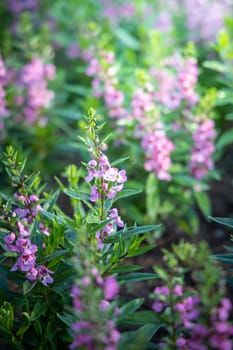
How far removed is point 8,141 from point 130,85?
3.75 ft

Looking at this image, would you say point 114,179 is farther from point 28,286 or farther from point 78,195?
point 28,286

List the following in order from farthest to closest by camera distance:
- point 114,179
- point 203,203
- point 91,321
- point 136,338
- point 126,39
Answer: point 126,39 → point 203,203 → point 114,179 → point 136,338 → point 91,321

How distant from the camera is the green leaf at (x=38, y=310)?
2316 millimetres

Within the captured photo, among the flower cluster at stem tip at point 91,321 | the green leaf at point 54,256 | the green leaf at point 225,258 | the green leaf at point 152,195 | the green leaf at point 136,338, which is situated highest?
the green leaf at point 152,195

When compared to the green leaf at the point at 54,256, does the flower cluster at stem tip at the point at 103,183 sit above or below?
above

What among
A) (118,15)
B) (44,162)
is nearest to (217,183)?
(44,162)

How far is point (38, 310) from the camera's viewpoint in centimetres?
236

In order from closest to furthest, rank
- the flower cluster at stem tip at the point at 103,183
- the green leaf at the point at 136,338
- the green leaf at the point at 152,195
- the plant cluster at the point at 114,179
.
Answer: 1. the green leaf at the point at 136,338
2. the plant cluster at the point at 114,179
3. the flower cluster at stem tip at the point at 103,183
4. the green leaf at the point at 152,195

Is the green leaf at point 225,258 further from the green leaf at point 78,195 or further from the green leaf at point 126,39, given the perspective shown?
the green leaf at point 126,39

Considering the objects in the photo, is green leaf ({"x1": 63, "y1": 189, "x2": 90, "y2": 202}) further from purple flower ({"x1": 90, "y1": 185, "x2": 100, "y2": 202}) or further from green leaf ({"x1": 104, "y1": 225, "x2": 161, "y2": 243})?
green leaf ({"x1": 104, "y1": 225, "x2": 161, "y2": 243})

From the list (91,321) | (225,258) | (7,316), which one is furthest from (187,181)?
(91,321)

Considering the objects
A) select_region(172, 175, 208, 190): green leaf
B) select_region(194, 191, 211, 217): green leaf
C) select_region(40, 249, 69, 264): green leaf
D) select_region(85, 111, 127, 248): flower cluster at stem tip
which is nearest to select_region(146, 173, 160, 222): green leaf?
select_region(172, 175, 208, 190): green leaf

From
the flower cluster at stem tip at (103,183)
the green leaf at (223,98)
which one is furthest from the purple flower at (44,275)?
the green leaf at (223,98)

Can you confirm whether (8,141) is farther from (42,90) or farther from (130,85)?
(130,85)
